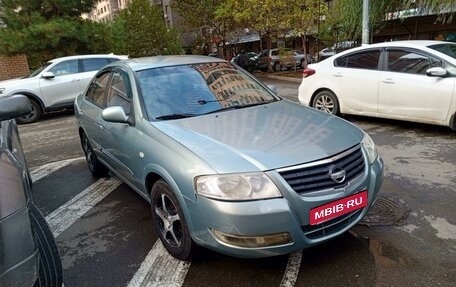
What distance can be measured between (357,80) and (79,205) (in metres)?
4.98

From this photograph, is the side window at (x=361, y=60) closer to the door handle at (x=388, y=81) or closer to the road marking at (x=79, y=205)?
the door handle at (x=388, y=81)

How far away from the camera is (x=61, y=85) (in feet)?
32.5

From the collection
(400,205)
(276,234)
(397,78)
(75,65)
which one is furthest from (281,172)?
(75,65)

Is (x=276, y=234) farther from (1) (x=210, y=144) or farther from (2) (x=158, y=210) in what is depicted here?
(2) (x=158, y=210)

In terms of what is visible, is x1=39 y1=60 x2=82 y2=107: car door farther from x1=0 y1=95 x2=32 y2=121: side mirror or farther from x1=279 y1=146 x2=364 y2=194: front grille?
x1=279 y1=146 x2=364 y2=194: front grille

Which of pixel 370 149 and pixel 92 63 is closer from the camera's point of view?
pixel 370 149

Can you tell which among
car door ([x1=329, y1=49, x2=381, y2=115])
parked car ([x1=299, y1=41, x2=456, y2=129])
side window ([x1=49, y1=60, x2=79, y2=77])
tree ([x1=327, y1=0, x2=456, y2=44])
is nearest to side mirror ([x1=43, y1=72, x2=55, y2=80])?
side window ([x1=49, y1=60, x2=79, y2=77])

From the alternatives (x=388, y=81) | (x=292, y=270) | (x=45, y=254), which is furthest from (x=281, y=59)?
(x=45, y=254)

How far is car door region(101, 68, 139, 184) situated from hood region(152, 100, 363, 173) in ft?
1.33

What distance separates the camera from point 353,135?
297cm

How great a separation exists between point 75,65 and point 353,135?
9058mm

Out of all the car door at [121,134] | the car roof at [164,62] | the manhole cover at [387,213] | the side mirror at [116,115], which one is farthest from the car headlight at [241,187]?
the car roof at [164,62]

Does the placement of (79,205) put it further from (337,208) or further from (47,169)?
(337,208)

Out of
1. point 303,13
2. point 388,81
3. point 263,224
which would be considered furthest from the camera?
point 303,13
